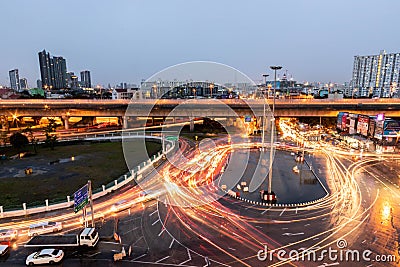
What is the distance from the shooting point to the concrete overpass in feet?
218

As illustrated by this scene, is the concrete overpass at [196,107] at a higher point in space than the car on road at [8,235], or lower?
higher

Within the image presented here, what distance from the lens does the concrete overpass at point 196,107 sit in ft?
218

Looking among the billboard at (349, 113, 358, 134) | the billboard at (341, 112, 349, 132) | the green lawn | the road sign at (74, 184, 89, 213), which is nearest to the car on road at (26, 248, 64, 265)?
the road sign at (74, 184, 89, 213)

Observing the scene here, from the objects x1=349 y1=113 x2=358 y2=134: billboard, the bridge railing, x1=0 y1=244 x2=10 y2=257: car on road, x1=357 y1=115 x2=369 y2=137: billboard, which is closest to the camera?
x1=0 y1=244 x2=10 y2=257: car on road

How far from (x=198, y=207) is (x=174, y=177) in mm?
9671

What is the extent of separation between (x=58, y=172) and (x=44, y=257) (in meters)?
22.5

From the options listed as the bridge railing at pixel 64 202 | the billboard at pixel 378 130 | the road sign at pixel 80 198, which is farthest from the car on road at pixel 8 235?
the billboard at pixel 378 130

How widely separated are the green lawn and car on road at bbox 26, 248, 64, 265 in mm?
9432

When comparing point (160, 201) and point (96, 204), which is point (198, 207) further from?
point (96, 204)

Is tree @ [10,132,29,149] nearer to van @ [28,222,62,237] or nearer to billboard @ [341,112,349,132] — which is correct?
van @ [28,222,62,237]

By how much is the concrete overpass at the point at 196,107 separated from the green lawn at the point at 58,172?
17.3 meters

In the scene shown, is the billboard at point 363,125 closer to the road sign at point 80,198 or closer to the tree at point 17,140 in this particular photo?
the road sign at point 80,198

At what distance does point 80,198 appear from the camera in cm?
2091

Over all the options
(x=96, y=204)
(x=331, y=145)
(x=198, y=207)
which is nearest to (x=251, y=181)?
(x=198, y=207)
